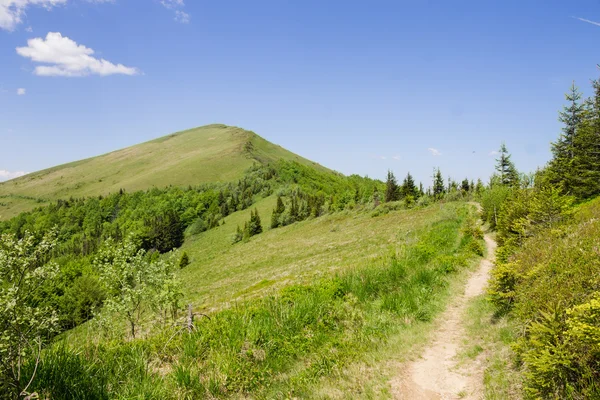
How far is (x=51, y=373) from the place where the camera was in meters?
5.12

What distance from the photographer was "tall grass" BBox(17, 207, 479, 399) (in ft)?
18.2

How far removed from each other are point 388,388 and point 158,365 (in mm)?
4780

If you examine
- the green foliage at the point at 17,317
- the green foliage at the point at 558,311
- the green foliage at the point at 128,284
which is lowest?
the green foliage at the point at 128,284

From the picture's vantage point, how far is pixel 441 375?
6.38m

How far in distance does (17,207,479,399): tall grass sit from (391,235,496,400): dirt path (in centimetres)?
102

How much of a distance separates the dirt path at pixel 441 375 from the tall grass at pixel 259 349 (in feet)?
3.33

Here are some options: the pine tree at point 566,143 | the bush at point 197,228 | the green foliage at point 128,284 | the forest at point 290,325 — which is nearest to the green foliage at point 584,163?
the pine tree at point 566,143

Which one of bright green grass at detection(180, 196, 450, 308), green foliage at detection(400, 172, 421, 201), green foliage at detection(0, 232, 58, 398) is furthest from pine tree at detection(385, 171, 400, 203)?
green foliage at detection(0, 232, 58, 398)

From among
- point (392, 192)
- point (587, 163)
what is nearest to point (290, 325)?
point (587, 163)

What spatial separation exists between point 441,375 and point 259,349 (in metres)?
3.89

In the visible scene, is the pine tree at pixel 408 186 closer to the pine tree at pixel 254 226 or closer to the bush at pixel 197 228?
the pine tree at pixel 254 226

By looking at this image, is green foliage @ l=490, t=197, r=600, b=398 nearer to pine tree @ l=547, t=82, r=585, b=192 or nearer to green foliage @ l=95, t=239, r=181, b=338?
green foliage @ l=95, t=239, r=181, b=338

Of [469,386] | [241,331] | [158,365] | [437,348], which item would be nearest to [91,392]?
[158,365]

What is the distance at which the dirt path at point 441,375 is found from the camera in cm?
578
